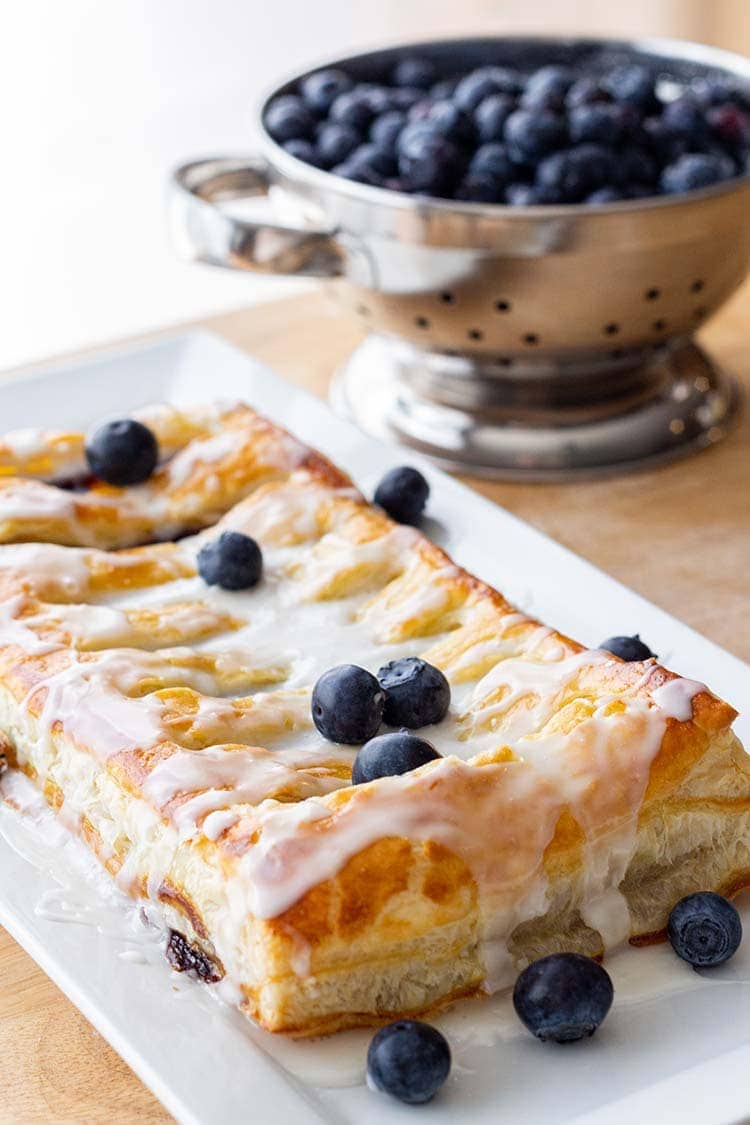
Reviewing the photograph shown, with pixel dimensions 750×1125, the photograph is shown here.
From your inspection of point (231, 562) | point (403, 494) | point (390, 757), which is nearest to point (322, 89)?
point (403, 494)

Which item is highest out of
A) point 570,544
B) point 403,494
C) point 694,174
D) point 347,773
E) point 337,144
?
point 337,144

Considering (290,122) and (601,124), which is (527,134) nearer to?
(601,124)

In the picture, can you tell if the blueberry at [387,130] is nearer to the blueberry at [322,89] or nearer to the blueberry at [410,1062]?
the blueberry at [322,89]

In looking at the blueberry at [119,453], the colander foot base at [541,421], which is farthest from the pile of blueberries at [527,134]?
the blueberry at [119,453]

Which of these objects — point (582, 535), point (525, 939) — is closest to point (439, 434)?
point (582, 535)

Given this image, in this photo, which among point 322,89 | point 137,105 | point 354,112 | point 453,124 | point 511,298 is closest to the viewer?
point 511,298

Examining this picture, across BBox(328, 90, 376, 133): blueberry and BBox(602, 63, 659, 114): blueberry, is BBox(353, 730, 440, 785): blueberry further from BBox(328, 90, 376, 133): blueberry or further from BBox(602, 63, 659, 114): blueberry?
BBox(602, 63, 659, 114): blueberry

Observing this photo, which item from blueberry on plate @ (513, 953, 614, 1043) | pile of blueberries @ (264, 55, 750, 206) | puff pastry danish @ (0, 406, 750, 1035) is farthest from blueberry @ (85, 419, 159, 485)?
blueberry on plate @ (513, 953, 614, 1043)
